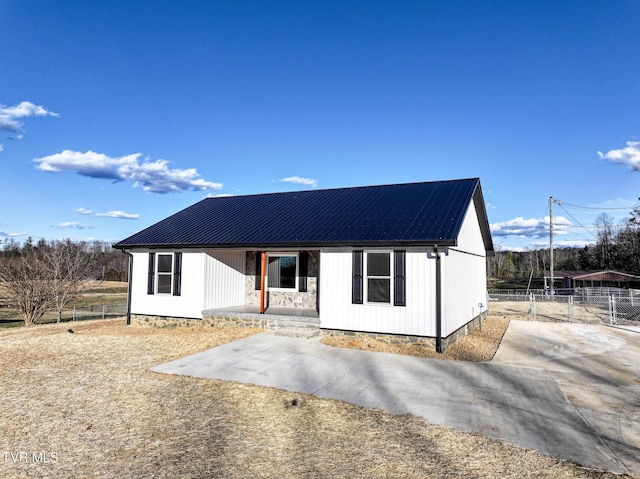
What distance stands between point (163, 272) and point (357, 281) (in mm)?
7073

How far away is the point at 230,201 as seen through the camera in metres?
16.9

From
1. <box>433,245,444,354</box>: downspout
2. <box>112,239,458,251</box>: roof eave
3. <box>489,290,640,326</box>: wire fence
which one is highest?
<box>112,239,458,251</box>: roof eave

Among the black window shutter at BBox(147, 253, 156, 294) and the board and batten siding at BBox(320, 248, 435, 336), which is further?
the black window shutter at BBox(147, 253, 156, 294)

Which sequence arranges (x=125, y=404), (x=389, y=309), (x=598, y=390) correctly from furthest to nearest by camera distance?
1. (x=389, y=309)
2. (x=598, y=390)
3. (x=125, y=404)

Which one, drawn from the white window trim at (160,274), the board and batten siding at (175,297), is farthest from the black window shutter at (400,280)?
the white window trim at (160,274)

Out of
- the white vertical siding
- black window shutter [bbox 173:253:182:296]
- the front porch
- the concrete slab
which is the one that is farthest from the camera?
black window shutter [bbox 173:253:182:296]

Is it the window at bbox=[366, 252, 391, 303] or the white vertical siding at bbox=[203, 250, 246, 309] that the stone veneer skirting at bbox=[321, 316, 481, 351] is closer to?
the window at bbox=[366, 252, 391, 303]

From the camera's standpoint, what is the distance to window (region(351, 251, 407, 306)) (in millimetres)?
9680

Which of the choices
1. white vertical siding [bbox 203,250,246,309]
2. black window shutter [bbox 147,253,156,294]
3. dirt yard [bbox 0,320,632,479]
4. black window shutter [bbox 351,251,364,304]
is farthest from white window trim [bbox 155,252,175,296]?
black window shutter [bbox 351,251,364,304]

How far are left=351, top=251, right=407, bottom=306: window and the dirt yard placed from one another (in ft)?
14.5

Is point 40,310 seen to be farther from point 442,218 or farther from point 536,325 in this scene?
point 536,325

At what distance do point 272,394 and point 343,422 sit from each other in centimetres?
152

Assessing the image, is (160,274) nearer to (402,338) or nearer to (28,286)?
(402,338)

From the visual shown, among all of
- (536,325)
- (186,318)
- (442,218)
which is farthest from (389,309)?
(536,325)
